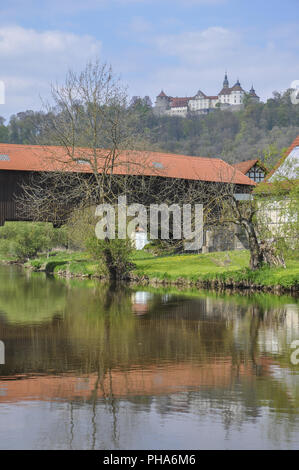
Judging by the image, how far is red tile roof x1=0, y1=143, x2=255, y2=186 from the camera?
115ft

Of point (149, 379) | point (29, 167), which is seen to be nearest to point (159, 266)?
point (29, 167)

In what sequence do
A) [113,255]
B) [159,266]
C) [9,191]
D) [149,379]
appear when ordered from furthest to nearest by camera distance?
[9,191] → [159,266] → [113,255] → [149,379]

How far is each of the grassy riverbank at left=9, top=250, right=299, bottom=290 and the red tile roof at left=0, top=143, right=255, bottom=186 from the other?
14.8ft

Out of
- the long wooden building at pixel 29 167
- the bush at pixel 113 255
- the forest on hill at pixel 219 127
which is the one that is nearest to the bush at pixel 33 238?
the long wooden building at pixel 29 167

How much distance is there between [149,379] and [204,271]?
20.7m

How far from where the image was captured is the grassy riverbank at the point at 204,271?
25.9 meters

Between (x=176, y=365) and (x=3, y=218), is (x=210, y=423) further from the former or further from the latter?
(x=3, y=218)

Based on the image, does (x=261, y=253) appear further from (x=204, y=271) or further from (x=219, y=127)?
(x=219, y=127)

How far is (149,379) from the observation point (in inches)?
377

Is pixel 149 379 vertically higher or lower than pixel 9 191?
lower

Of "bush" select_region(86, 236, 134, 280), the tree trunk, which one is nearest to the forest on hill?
"bush" select_region(86, 236, 134, 280)

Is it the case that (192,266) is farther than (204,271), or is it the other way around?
(192,266)

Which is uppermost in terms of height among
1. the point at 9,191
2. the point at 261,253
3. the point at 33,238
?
the point at 9,191

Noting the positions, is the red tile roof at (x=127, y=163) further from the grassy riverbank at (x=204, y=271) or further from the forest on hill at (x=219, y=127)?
the forest on hill at (x=219, y=127)
